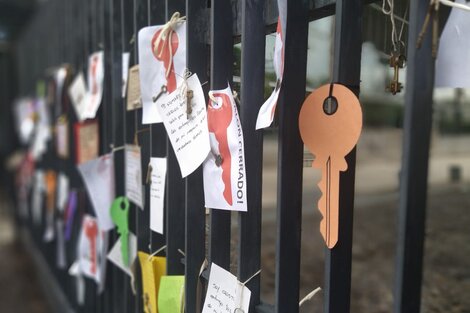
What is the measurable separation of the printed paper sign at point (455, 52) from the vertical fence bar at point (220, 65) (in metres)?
0.50

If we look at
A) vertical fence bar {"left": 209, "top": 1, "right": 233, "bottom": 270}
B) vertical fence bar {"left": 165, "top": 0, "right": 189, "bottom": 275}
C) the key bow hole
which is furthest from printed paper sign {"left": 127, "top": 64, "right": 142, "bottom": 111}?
the key bow hole

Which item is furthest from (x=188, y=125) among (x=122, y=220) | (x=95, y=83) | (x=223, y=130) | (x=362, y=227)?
(x=362, y=227)

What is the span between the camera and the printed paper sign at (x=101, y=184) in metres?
1.86

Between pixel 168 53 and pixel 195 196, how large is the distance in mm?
431

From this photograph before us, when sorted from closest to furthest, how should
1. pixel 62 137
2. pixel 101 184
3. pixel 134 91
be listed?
1. pixel 134 91
2. pixel 101 184
3. pixel 62 137

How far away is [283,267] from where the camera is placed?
0.97 metres

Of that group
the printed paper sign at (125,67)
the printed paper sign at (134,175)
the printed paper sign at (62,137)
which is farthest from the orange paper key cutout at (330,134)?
the printed paper sign at (62,137)

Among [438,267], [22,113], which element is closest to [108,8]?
[22,113]

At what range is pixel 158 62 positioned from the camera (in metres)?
1.35

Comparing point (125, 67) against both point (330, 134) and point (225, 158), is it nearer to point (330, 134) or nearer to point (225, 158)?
point (225, 158)

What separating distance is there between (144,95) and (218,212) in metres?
0.50

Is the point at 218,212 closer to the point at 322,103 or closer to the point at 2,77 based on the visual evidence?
the point at 322,103

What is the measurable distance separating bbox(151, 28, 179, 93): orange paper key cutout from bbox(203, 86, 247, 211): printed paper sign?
0.83ft

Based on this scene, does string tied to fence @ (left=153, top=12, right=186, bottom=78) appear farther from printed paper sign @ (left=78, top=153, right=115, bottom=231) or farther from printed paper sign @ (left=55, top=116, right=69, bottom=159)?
printed paper sign @ (left=55, top=116, right=69, bottom=159)
